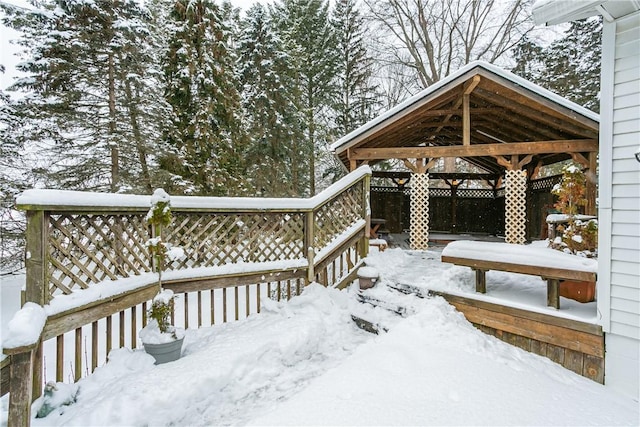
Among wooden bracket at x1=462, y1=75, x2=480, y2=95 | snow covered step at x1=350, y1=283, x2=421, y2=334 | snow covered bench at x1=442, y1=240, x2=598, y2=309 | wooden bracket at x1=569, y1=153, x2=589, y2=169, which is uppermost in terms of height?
wooden bracket at x1=462, y1=75, x2=480, y2=95

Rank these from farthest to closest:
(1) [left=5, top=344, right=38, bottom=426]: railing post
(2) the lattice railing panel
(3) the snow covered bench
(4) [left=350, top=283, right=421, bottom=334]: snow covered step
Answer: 1. (2) the lattice railing panel
2. (4) [left=350, top=283, right=421, bottom=334]: snow covered step
3. (3) the snow covered bench
4. (1) [left=5, top=344, right=38, bottom=426]: railing post

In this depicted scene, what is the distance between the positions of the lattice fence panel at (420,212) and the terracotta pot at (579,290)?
4.31 metres

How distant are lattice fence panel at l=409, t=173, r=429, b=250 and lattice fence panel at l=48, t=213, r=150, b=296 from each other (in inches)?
244

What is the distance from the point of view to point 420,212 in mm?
7859

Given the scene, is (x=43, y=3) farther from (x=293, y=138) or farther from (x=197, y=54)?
(x=293, y=138)

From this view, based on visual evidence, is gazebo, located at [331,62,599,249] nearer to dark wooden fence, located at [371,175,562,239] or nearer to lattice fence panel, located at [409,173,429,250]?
lattice fence panel, located at [409,173,429,250]

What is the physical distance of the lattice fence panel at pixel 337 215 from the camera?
15.9 feet

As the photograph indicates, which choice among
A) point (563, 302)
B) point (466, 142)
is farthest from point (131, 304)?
point (466, 142)

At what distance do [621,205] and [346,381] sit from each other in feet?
9.64

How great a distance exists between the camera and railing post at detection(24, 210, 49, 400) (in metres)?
2.38

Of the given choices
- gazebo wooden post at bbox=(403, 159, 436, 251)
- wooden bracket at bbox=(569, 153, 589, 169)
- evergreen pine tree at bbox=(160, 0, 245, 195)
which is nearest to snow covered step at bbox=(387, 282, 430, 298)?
gazebo wooden post at bbox=(403, 159, 436, 251)

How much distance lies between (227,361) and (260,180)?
10.2 m

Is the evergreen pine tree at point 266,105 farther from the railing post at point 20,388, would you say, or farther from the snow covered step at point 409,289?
the railing post at point 20,388

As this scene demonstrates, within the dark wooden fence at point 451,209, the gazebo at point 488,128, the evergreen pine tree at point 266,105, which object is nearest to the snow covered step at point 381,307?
the gazebo at point 488,128
